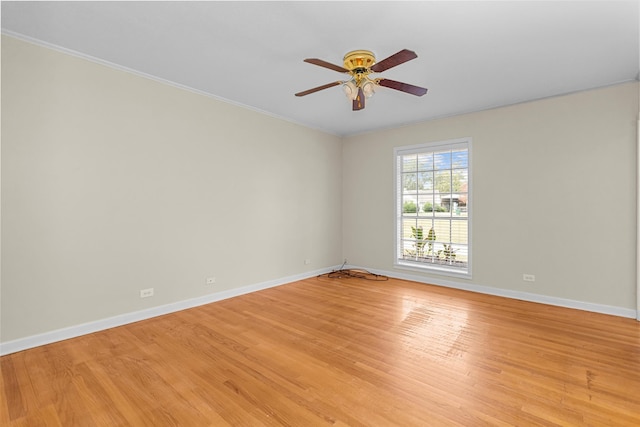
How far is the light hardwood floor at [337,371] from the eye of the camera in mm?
1846

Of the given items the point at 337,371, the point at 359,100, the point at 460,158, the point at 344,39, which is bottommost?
the point at 337,371

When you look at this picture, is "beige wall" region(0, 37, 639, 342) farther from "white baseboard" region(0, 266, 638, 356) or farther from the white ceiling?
the white ceiling

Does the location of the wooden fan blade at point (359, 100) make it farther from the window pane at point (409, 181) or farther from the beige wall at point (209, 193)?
the window pane at point (409, 181)

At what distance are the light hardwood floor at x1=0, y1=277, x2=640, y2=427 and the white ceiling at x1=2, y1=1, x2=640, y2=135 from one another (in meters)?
2.74

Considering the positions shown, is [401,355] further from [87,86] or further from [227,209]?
[87,86]

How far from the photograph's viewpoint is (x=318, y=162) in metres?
5.73

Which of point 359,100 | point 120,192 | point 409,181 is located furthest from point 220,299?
point 409,181

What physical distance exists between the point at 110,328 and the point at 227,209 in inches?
75.0

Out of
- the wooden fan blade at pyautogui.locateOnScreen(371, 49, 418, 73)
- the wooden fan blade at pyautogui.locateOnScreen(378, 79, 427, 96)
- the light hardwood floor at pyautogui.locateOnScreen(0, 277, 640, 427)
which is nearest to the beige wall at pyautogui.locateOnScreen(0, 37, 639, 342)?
the light hardwood floor at pyautogui.locateOnScreen(0, 277, 640, 427)

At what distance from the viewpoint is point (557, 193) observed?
12.9 ft

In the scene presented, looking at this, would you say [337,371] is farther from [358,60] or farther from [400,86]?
[358,60]

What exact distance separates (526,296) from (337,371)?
10.8ft

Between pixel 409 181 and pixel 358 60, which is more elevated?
pixel 358 60

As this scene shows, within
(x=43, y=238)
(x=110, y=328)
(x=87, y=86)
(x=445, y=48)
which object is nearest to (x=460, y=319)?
(x=445, y=48)
